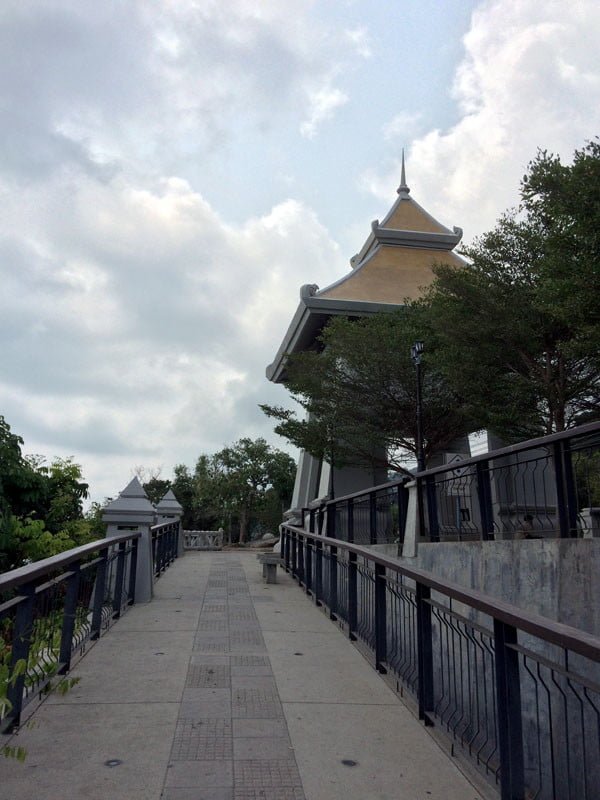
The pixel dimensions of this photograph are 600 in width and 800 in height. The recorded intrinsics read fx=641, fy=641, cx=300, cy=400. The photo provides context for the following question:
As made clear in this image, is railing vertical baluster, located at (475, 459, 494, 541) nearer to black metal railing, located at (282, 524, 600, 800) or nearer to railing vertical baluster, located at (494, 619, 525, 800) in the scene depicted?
black metal railing, located at (282, 524, 600, 800)

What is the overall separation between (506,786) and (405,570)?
179cm

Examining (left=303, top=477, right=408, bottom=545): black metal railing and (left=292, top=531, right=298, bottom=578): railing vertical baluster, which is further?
(left=292, top=531, right=298, bottom=578): railing vertical baluster

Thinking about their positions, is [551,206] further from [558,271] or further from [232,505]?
[232,505]

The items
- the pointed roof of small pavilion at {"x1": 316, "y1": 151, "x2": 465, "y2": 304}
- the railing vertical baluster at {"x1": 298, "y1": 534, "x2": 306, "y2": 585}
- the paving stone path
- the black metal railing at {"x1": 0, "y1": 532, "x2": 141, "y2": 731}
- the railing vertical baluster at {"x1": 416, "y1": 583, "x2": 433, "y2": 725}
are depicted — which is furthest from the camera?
the pointed roof of small pavilion at {"x1": 316, "y1": 151, "x2": 465, "y2": 304}

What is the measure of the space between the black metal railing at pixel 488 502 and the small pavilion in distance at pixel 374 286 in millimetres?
11104

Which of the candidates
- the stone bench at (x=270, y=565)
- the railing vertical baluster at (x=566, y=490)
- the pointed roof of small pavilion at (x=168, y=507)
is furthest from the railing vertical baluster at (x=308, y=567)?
the pointed roof of small pavilion at (x=168, y=507)

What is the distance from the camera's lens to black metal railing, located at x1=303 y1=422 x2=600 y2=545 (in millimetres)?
5809

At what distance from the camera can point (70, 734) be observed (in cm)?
388

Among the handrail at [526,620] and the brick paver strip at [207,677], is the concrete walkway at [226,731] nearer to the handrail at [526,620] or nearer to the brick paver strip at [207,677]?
the brick paver strip at [207,677]

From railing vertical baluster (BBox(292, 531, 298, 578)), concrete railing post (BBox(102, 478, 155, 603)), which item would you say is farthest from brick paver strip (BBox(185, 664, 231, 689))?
railing vertical baluster (BBox(292, 531, 298, 578))

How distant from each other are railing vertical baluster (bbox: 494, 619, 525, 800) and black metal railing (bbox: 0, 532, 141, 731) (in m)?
2.46

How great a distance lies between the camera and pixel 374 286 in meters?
27.1

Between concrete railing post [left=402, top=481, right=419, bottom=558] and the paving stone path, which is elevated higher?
concrete railing post [left=402, top=481, right=419, bottom=558]

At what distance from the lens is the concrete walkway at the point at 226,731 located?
3240 mm
